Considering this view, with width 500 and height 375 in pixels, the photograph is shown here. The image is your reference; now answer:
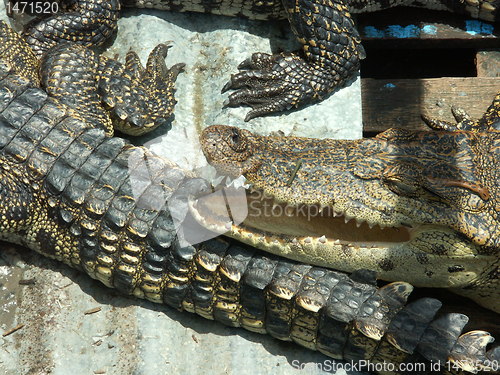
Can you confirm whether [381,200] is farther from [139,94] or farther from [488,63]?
[488,63]

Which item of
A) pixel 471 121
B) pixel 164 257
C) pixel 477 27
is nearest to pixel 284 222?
pixel 164 257

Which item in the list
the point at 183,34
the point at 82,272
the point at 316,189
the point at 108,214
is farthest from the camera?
the point at 183,34

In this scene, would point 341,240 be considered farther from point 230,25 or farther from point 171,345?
point 230,25

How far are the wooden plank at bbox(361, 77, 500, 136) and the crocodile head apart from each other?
84 centimetres

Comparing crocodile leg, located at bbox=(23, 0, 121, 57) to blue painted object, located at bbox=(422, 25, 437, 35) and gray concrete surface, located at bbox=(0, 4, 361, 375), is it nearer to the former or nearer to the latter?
gray concrete surface, located at bbox=(0, 4, 361, 375)

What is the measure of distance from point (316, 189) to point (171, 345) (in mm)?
910

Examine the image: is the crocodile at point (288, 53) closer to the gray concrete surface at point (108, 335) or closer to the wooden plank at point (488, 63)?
the gray concrete surface at point (108, 335)

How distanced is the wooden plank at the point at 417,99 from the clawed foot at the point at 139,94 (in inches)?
40.8

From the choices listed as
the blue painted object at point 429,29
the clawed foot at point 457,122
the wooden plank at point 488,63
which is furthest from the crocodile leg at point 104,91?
the wooden plank at point 488,63

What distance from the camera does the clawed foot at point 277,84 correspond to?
3383mm

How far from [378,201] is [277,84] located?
1.11 meters

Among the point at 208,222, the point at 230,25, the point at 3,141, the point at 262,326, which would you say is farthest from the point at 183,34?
the point at 262,326

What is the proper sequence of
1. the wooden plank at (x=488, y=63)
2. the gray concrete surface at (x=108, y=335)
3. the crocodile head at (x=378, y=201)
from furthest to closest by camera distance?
1. the wooden plank at (x=488, y=63)
2. the gray concrete surface at (x=108, y=335)
3. the crocodile head at (x=378, y=201)

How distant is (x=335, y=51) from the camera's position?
3.42 metres
